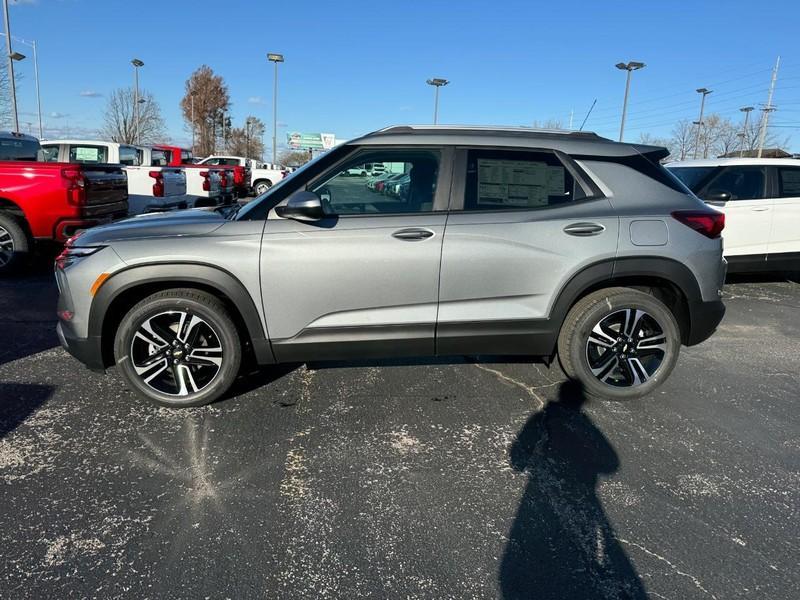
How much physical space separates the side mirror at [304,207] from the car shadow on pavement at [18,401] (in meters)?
2.14

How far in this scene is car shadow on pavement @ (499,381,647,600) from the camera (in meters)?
2.19

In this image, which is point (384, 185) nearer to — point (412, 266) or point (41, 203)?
point (412, 266)

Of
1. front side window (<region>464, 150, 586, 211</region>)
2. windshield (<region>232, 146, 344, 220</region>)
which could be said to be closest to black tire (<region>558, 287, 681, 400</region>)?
front side window (<region>464, 150, 586, 211</region>)

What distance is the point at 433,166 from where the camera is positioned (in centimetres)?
360

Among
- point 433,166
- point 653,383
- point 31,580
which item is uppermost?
point 433,166

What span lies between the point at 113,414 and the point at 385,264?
2.04 m

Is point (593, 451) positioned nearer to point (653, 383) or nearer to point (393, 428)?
point (653, 383)

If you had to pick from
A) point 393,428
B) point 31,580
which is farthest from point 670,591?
point 31,580

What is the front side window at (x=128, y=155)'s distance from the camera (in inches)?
518

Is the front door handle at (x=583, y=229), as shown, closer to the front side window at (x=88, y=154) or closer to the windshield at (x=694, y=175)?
the windshield at (x=694, y=175)

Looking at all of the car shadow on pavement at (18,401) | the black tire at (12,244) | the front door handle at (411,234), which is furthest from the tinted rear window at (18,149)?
the front door handle at (411,234)

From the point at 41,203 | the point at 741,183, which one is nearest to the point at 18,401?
the point at 41,203

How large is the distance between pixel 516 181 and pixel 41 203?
6320mm

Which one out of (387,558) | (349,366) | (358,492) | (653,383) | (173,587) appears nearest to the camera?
(173,587)
